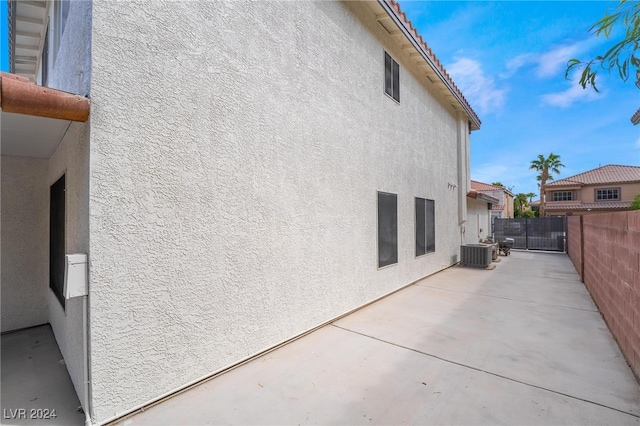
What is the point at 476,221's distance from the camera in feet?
54.0

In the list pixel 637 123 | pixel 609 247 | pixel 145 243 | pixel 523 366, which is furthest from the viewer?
pixel 637 123

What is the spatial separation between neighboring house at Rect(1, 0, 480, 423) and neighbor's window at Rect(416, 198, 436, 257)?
94.2 inches

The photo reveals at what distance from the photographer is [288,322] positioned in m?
4.42

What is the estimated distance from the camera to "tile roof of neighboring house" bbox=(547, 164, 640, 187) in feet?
107

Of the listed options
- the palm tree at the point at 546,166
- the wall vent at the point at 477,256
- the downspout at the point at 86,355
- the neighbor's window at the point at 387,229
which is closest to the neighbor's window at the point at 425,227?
the neighbor's window at the point at 387,229

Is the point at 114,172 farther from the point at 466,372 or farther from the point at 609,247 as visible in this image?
the point at 609,247

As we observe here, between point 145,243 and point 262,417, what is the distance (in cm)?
210

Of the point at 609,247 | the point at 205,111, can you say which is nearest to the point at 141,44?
the point at 205,111

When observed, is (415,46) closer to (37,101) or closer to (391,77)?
(391,77)

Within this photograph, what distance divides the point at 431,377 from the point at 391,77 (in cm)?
706

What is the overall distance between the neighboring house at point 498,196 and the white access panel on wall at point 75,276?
33.6 meters

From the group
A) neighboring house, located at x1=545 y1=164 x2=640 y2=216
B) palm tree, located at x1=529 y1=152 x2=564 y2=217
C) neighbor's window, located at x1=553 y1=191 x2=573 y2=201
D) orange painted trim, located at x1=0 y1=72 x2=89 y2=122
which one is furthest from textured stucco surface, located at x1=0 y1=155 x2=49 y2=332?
palm tree, located at x1=529 y1=152 x2=564 y2=217

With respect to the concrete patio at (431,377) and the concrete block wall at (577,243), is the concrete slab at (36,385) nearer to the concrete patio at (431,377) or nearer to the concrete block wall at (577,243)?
the concrete patio at (431,377)

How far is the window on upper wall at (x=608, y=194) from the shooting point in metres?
32.9
